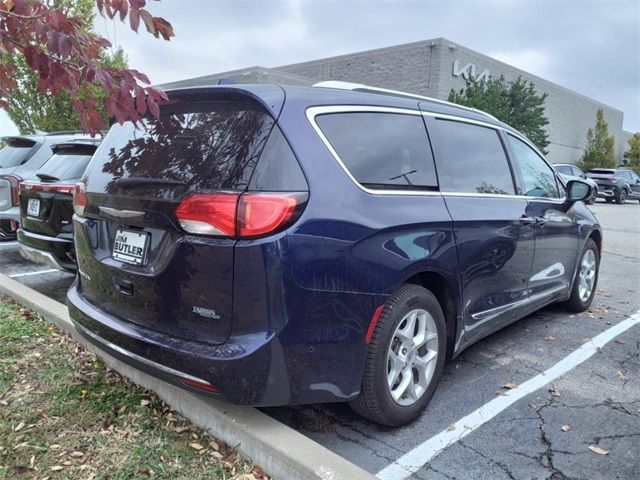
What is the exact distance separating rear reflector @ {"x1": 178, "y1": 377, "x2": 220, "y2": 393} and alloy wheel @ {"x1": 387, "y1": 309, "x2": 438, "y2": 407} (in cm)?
97

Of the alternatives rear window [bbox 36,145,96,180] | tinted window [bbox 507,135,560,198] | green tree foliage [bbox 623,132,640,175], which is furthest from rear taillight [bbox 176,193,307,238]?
green tree foliage [bbox 623,132,640,175]

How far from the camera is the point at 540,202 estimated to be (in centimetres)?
443

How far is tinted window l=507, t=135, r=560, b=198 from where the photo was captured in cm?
441

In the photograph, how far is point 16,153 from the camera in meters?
6.88

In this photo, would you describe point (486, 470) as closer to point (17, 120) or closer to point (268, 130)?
point (268, 130)

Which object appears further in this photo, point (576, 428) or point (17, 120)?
point (17, 120)

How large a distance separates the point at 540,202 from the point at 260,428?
3059mm

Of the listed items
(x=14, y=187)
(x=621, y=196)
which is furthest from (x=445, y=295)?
(x=621, y=196)

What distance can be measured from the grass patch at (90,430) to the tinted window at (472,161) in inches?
82.0

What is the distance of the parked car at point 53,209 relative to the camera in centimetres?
479

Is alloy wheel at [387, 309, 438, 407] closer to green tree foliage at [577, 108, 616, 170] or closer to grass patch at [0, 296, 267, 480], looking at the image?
grass patch at [0, 296, 267, 480]

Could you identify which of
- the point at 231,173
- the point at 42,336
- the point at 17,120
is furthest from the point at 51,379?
the point at 17,120

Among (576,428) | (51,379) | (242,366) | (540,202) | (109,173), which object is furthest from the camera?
(540,202)

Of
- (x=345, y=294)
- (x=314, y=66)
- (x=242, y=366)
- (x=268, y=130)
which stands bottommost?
(x=242, y=366)
